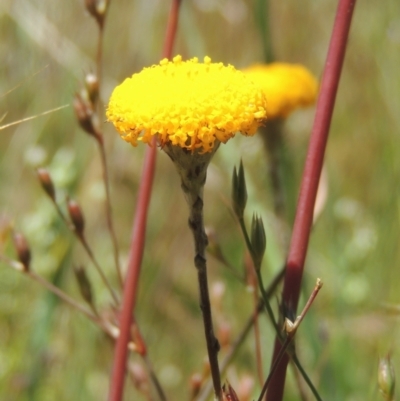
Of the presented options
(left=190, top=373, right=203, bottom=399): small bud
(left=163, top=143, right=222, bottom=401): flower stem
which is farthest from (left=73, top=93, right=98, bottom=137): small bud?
(left=190, top=373, right=203, bottom=399): small bud

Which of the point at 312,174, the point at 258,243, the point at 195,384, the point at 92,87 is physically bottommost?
the point at 195,384

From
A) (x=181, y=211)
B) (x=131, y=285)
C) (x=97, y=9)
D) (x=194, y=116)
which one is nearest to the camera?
(x=194, y=116)

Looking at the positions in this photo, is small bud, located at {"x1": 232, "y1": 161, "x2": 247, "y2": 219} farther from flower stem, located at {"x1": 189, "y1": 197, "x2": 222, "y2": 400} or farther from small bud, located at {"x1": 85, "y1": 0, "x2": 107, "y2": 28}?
small bud, located at {"x1": 85, "y1": 0, "x2": 107, "y2": 28}

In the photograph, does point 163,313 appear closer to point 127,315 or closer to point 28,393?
point 28,393

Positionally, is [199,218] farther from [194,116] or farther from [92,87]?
[92,87]

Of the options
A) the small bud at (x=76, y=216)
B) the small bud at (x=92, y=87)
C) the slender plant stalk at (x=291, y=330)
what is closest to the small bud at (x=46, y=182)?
the small bud at (x=76, y=216)

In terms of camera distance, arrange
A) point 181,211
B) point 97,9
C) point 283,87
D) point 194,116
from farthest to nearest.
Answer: point 181,211
point 283,87
point 97,9
point 194,116

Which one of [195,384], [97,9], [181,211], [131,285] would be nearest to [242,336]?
[195,384]

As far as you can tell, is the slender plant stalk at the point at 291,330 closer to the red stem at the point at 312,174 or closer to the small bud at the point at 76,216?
the red stem at the point at 312,174
